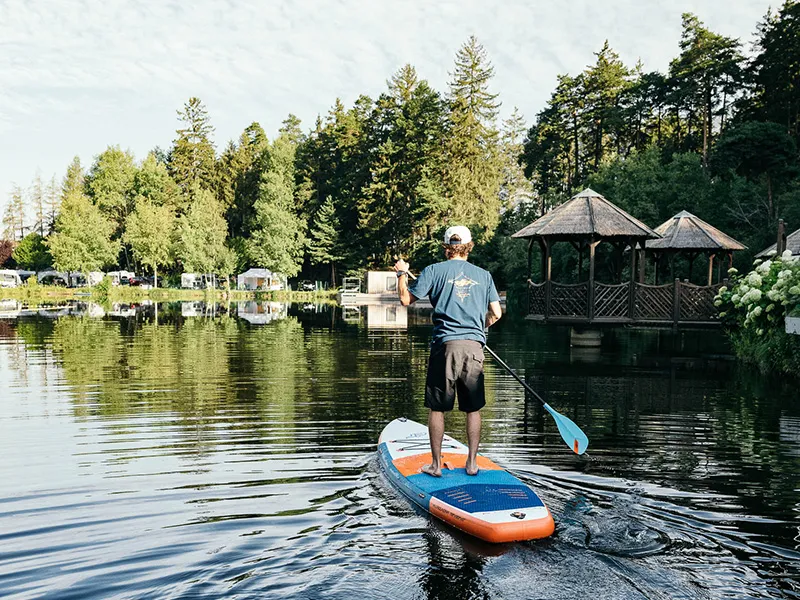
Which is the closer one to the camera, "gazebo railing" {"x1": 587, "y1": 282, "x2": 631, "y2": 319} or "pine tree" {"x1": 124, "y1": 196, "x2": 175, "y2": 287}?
"gazebo railing" {"x1": 587, "y1": 282, "x2": 631, "y2": 319}

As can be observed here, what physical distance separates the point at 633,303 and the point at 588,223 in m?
2.88

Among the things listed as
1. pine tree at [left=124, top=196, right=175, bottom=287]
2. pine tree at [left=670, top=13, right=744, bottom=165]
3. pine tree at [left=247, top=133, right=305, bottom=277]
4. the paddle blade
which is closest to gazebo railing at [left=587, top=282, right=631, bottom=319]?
the paddle blade

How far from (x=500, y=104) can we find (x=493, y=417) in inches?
2521

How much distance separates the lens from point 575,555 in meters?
4.79

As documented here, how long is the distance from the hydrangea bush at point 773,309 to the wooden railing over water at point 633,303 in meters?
4.02

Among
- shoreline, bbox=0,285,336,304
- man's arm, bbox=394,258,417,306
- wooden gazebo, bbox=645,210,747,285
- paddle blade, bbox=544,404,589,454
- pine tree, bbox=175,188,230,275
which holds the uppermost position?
pine tree, bbox=175,188,230,275

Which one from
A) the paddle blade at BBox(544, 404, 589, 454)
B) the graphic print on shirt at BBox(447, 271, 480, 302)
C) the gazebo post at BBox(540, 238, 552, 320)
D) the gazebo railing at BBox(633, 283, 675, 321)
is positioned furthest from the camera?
the gazebo post at BBox(540, 238, 552, 320)

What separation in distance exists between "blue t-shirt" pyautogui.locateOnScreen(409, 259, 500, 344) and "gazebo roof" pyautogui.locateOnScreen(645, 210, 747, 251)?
21.0 metres

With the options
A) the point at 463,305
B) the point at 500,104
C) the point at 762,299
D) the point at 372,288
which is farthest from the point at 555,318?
the point at 500,104

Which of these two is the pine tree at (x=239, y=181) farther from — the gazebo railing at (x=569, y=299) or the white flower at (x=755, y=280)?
the white flower at (x=755, y=280)

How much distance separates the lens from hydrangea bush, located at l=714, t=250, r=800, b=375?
1485cm

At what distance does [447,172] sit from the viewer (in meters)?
68.7

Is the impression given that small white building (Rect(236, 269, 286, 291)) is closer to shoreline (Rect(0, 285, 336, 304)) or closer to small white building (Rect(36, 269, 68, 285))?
shoreline (Rect(0, 285, 336, 304))

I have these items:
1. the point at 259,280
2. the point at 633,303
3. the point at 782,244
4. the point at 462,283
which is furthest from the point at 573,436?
the point at 259,280
